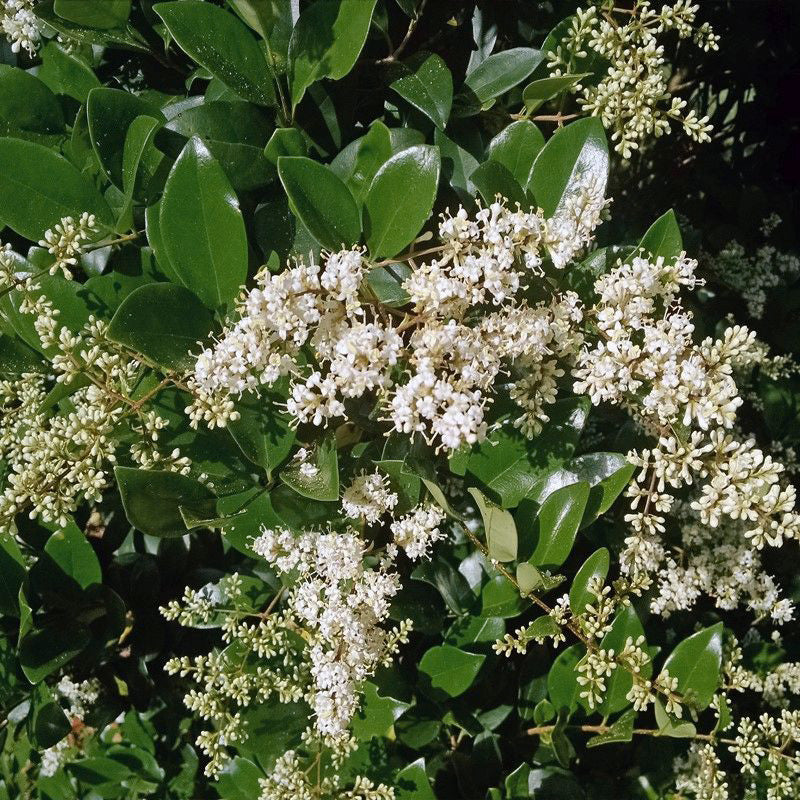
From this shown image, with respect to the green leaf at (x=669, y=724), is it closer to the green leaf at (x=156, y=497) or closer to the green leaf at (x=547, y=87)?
the green leaf at (x=156, y=497)

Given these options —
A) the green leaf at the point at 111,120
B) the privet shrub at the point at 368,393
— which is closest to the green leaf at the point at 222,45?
A: the privet shrub at the point at 368,393

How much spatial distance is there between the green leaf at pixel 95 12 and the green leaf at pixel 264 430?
724mm

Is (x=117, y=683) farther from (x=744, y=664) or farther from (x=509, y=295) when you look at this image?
(x=744, y=664)

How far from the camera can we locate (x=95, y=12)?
4.21 ft

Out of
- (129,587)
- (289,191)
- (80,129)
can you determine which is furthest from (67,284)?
(129,587)

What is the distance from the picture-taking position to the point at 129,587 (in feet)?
6.10

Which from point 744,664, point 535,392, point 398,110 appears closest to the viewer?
point 535,392

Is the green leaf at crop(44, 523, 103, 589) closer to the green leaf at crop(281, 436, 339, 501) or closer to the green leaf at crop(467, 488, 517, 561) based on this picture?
the green leaf at crop(281, 436, 339, 501)

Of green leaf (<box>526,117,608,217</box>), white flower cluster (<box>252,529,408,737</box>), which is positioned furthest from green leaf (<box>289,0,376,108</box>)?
white flower cluster (<box>252,529,408,737</box>)

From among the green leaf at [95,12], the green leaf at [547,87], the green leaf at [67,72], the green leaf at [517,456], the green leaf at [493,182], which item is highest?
the green leaf at [67,72]

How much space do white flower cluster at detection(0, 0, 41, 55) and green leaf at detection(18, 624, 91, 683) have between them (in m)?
1.22

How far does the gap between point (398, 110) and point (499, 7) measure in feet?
1.10

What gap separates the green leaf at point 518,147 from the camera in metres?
1.40

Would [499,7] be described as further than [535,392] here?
Yes
